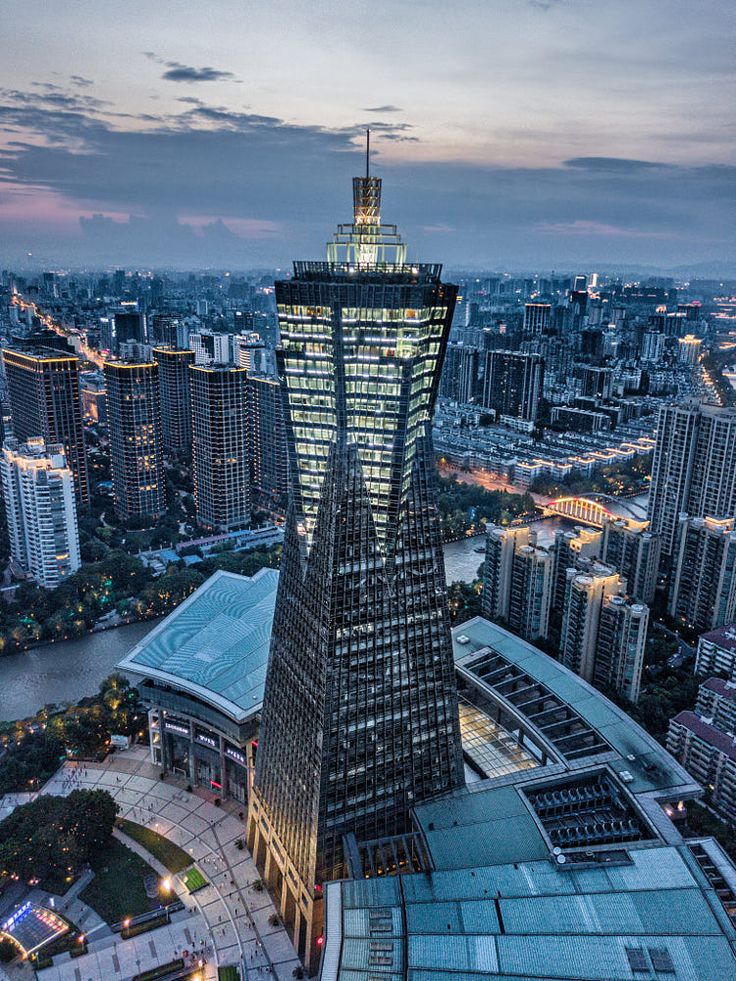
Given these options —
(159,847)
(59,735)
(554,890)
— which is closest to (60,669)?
(59,735)

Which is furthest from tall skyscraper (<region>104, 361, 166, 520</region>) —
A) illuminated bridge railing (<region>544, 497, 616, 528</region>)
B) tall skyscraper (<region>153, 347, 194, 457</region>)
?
illuminated bridge railing (<region>544, 497, 616, 528</region>)

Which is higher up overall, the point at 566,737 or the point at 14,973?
the point at 566,737

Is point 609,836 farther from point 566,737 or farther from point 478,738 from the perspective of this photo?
point 478,738

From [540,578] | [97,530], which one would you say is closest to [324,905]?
[540,578]

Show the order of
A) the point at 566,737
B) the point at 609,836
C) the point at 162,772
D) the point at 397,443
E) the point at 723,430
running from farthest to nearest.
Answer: the point at 723,430, the point at 162,772, the point at 566,737, the point at 609,836, the point at 397,443

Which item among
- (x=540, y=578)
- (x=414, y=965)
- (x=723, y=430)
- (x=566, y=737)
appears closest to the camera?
(x=414, y=965)

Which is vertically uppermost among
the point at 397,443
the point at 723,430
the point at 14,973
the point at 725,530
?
the point at 397,443

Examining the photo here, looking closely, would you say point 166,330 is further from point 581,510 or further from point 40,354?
point 581,510
